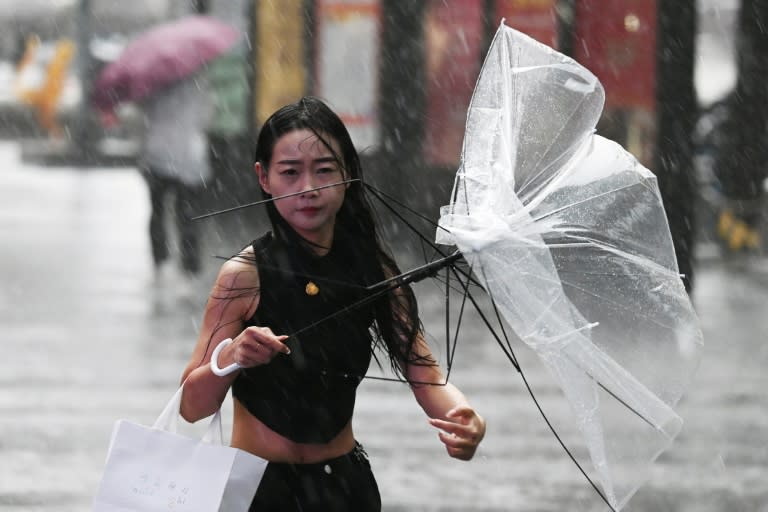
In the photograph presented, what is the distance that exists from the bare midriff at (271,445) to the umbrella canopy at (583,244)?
0.49 m

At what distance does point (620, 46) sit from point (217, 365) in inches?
488

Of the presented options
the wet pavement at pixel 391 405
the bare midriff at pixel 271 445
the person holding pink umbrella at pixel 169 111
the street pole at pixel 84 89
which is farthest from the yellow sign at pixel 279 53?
the bare midriff at pixel 271 445

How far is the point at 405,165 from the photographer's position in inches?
652

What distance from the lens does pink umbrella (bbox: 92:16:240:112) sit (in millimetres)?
12742

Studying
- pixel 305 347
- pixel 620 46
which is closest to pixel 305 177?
pixel 305 347

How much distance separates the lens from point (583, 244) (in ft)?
10.3

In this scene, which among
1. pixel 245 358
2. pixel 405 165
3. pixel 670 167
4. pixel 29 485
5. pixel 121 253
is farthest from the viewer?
pixel 405 165

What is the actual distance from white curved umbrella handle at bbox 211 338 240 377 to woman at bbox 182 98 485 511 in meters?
0.02

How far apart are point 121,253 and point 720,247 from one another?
6655 millimetres

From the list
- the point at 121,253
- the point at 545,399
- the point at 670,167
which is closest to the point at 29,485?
the point at 545,399

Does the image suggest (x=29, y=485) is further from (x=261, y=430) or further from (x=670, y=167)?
(x=670, y=167)

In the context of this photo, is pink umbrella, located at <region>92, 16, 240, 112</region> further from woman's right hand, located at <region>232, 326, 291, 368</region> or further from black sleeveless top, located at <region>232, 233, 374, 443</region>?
woman's right hand, located at <region>232, 326, 291, 368</region>

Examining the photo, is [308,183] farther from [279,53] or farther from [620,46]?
A: [279,53]

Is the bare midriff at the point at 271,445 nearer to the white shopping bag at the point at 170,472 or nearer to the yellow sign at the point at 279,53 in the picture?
the white shopping bag at the point at 170,472
